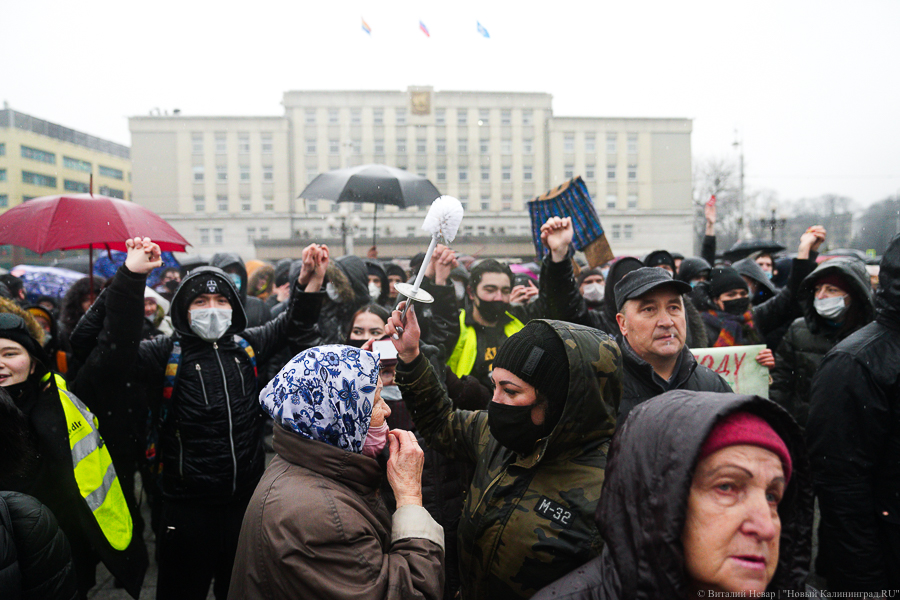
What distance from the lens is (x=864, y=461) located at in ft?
7.81

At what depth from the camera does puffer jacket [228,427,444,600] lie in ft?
5.33

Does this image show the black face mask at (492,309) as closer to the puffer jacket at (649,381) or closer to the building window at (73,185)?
the puffer jacket at (649,381)

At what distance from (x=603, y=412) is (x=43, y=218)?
12.7 ft

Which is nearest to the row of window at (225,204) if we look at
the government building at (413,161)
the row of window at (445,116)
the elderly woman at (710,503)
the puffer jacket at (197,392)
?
the government building at (413,161)

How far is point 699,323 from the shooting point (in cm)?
422

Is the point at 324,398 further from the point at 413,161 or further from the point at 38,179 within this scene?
the point at 38,179

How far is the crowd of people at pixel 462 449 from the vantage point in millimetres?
1317

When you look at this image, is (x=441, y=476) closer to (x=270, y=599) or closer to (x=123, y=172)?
(x=270, y=599)

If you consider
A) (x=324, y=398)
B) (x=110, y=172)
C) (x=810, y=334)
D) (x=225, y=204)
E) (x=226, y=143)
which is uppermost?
(x=226, y=143)

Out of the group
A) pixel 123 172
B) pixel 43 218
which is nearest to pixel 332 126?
pixel 123 172

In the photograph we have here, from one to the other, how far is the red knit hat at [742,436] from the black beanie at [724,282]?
435 centimetres

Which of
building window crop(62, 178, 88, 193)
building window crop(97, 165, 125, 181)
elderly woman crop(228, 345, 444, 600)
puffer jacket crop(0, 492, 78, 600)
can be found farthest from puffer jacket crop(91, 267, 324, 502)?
building window crop(97, 165, 125, 181)

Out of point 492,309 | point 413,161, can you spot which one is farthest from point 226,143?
point 492,309

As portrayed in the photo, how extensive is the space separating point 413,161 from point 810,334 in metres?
58.9
